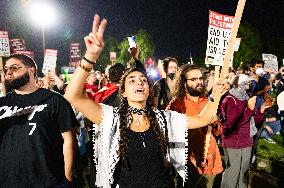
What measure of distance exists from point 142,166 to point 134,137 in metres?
0.27

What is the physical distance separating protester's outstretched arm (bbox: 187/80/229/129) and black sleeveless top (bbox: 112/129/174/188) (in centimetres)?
53

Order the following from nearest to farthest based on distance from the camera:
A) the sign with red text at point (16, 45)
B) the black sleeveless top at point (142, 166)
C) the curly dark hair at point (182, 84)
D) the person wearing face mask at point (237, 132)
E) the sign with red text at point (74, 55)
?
the black sleeveless top at point (142, 166) → the curly dark hair at point (182, 84) → the person wearing face mask at point (237, 132) → the sign with red text at point (16, 45) → the sign with red text at point (74, 55)

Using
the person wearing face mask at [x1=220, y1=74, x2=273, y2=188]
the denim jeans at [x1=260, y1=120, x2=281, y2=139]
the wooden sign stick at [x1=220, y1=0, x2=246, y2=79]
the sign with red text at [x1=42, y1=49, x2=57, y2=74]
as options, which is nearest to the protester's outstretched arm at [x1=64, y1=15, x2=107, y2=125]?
the wooden sign stick at [x1=220, y1=0, x2=246, y2=79]

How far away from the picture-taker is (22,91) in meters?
3.92

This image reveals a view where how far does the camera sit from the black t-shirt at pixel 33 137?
3629mm

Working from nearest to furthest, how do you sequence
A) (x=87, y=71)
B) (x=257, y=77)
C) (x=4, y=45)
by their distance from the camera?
(x=87, y=71) < (x=257, y=77) < (x=4, y=45)

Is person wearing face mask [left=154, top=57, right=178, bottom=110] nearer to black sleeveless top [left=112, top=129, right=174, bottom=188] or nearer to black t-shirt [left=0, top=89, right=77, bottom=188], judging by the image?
black t-shirt [left=0, top=89, right=77, bottom=188]


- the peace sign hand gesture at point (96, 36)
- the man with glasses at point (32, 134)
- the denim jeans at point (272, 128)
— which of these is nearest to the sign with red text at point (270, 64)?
the denim jeans at point (272, 128)

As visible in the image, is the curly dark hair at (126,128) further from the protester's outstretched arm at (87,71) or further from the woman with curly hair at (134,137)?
the protester's outstretched arm at (87,71)

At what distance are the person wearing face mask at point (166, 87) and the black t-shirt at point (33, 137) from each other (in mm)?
3181

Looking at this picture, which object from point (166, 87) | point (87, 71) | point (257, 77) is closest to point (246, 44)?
point (257, 77)

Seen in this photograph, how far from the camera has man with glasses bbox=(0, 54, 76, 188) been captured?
363cm

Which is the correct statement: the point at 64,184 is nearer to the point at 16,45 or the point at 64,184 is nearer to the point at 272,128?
the point at 16,45

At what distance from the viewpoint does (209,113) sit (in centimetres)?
382
